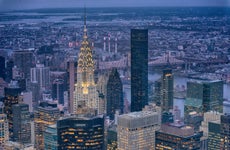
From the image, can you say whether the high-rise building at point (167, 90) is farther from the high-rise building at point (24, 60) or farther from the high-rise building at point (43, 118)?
the high-rise building at point (24, 60)

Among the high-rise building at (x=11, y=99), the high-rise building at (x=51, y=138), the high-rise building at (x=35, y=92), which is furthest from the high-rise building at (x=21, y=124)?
the high-rise building at (x=51, y=138)

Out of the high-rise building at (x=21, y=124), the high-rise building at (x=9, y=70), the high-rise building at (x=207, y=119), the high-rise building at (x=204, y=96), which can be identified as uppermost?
the high-rise building at (x=9, y=70)

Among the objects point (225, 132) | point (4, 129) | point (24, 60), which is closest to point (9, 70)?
point (24, 60)

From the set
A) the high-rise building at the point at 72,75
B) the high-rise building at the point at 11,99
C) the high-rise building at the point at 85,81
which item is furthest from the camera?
the high-rise building at the point at 72,75

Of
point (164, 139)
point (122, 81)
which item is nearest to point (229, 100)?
point (164, 139)

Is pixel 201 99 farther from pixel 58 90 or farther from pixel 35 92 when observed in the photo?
pixel 35 92

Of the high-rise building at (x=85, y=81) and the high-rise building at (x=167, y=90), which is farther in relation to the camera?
the high-rise building at (x=85, y=81)

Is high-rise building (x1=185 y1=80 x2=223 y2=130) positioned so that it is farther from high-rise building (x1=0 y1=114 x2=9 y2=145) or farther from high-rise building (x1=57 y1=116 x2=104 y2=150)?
high-rise building (x1=0 y1=114 x2=9 y2=145)
